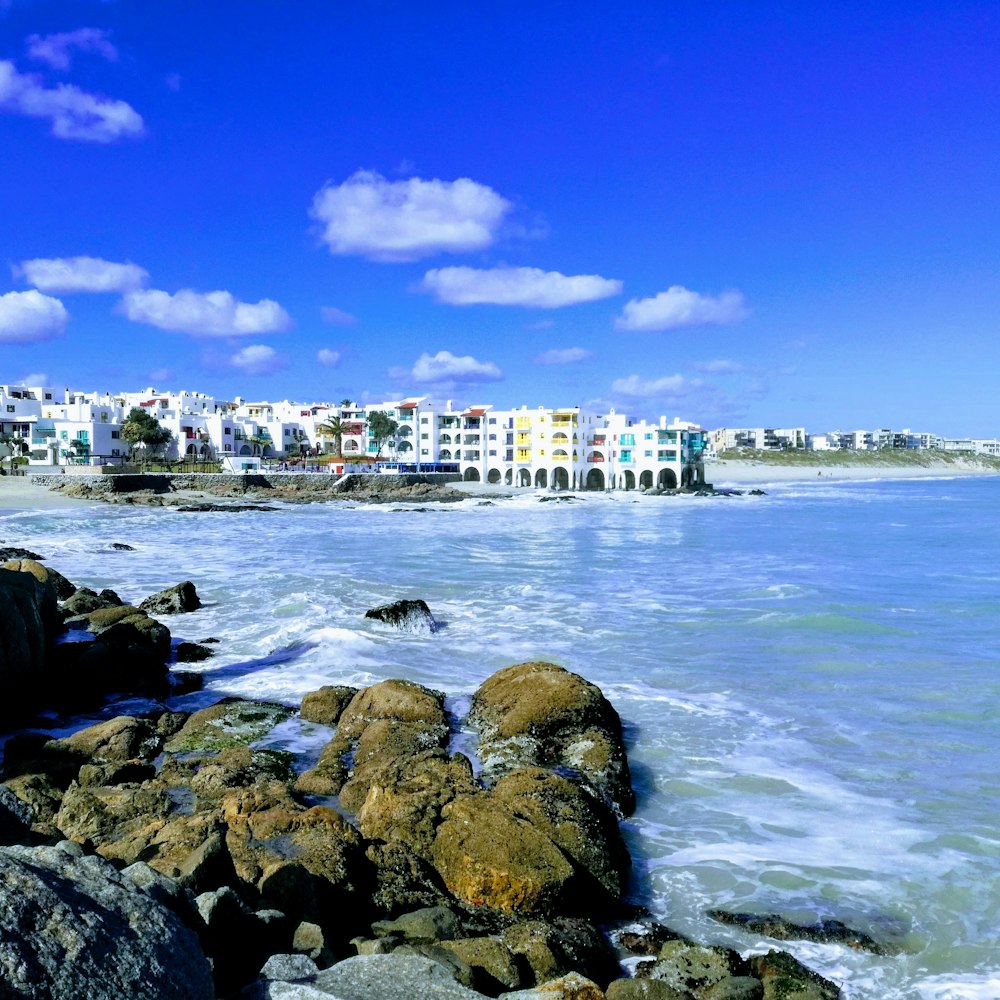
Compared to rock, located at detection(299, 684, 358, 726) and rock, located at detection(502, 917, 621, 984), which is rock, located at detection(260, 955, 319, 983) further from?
rock, located at detection(299, 684, 358, 726)

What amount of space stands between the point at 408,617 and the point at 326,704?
23.5ft

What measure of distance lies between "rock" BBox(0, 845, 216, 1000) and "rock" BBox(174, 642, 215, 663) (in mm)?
13779

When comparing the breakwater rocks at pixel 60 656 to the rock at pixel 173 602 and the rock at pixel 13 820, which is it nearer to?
the rock at pixel 173 602

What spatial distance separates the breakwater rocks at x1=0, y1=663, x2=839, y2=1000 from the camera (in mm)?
4168

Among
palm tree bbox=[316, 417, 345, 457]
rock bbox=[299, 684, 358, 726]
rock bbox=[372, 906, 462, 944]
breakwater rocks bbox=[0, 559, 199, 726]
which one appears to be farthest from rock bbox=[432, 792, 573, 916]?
palm tree bbox=[316, 417, 345, 457]

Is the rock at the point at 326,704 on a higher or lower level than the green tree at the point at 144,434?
lower

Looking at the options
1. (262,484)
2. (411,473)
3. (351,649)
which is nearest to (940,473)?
(411,473)

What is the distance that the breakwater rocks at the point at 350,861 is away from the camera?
4168 mm

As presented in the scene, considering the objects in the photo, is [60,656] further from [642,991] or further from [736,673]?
[642,991]

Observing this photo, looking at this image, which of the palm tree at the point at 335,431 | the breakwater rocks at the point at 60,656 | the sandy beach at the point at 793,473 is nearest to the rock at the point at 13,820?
the breakwater rocks at the point at 60,656

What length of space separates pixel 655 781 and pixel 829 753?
2.94 meters

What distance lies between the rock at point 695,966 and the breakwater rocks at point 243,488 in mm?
60677

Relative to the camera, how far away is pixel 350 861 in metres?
7.62

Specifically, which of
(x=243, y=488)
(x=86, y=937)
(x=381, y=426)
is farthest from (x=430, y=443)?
(x=86, y=937)
